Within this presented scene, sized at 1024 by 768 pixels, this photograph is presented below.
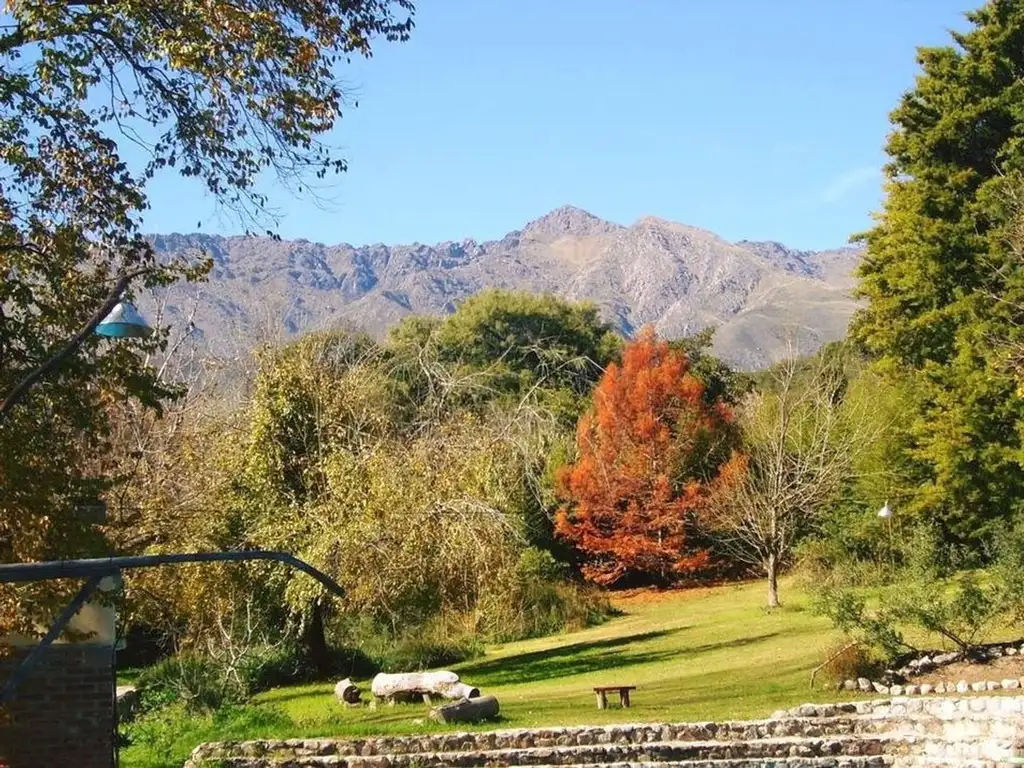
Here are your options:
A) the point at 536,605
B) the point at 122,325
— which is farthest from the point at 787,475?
the point at 122,325

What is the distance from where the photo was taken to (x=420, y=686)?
61.8ft

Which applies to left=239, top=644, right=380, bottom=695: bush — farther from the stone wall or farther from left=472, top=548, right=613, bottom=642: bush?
the stone wall

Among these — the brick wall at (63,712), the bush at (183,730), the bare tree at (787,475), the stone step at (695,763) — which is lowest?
the stone step at (695,763)

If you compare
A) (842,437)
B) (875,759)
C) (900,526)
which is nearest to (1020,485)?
(900,526)

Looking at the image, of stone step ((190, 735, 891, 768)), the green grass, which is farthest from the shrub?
stone step ((190, 735, 891, 768))

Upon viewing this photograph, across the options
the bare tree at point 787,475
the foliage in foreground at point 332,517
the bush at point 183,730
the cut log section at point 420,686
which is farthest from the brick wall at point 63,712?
the bare tree at point 787,475

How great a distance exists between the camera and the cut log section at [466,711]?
16625 mm

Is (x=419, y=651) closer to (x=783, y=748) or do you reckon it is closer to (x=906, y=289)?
(x=783, y=748)

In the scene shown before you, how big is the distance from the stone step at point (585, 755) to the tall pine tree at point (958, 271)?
15.6 meters

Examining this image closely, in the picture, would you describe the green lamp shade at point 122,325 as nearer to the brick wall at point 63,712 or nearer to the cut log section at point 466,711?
the brick wall at point 63,712

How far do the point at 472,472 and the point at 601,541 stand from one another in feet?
50.0

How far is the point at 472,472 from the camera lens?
2400 centimetres

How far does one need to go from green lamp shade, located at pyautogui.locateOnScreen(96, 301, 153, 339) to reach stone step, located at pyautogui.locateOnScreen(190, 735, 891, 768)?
6.15m

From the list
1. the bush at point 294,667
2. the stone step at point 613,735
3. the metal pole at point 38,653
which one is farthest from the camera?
the bush at point 294,667
